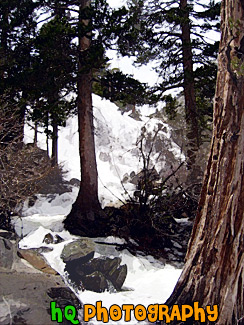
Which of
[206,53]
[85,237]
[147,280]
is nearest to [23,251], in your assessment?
[147,280]

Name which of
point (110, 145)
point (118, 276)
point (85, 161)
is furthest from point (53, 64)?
point (110, 145)

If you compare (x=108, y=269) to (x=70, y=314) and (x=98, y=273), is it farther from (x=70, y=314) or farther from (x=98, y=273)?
(x=70, y=314)

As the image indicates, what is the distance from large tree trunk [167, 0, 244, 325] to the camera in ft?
9.94

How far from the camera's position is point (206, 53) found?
33.8ft

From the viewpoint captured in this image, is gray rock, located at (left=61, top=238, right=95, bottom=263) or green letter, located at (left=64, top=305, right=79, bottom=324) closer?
green letter, located at (left=64, top=305, right=79, bottom=324)

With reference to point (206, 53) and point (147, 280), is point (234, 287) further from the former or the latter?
point (206, 53)

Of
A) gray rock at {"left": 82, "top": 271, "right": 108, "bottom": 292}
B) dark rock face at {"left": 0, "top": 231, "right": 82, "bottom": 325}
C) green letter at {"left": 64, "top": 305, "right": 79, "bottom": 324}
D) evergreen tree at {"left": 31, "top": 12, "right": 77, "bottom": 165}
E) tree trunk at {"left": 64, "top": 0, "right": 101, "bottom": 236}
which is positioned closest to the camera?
dark rock face at {"left": 0, "top": 231, "right": 82, "bottom": 325}

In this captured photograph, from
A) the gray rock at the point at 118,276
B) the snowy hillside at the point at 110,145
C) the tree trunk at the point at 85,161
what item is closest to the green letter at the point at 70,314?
the gray rock at the point at 118,276

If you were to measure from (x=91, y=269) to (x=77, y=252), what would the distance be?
0.50 metres

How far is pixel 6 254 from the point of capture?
402cm

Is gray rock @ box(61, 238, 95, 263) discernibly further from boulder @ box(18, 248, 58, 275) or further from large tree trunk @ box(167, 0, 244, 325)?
large tree trunk @ box(167, 0, 244, 325)

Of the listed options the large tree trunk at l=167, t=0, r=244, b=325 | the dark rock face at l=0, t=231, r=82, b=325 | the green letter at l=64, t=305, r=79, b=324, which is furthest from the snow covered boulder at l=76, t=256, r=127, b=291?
Result: the green letter at l=64, t=305, r=79, b=324

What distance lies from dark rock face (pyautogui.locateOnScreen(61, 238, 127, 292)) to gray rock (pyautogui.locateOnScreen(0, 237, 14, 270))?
5.14ft

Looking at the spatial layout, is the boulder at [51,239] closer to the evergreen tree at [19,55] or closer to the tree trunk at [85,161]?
the tree trunk at [85,161]
